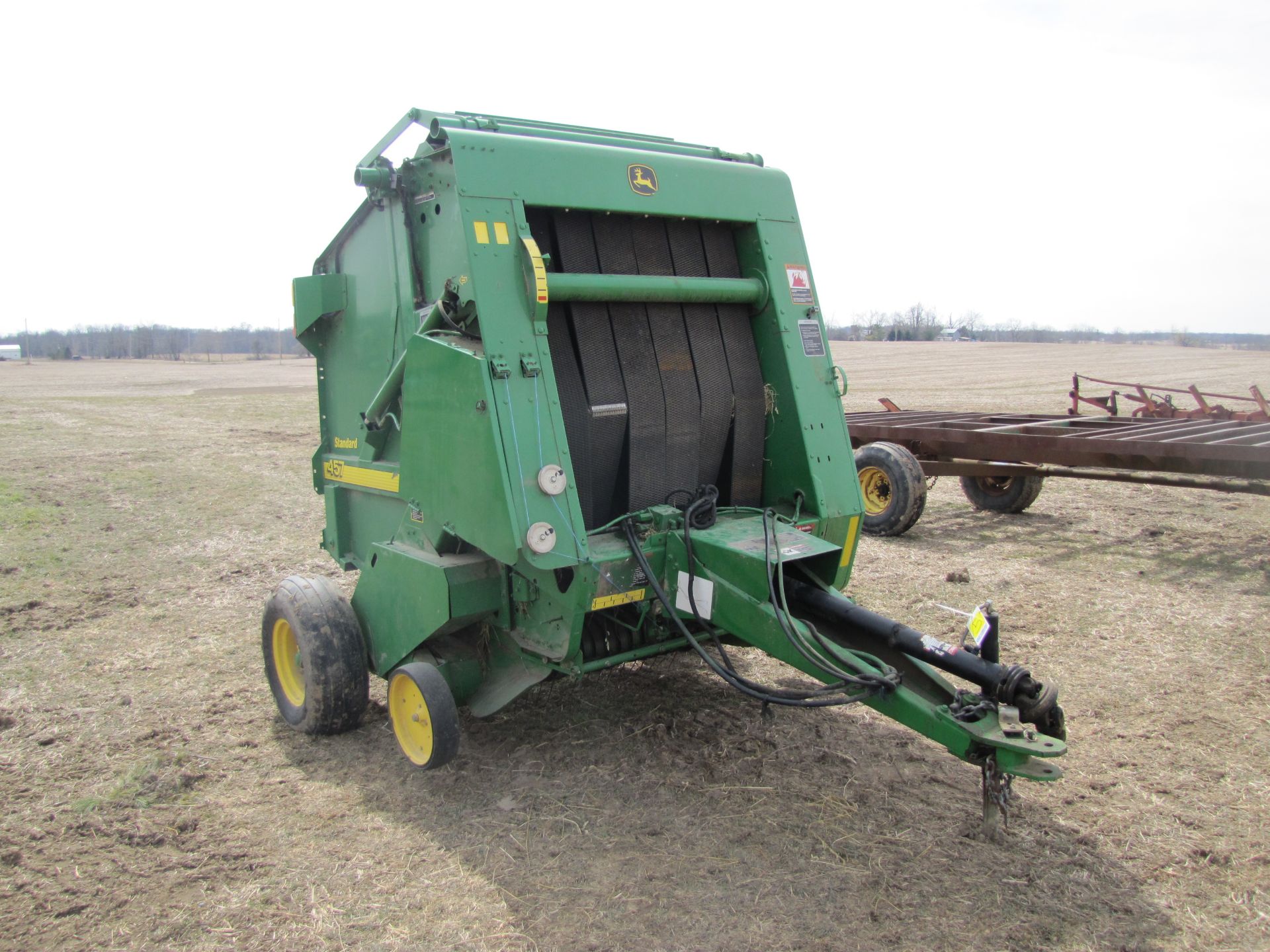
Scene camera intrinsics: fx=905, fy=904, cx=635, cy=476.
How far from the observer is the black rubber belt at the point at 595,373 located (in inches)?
157

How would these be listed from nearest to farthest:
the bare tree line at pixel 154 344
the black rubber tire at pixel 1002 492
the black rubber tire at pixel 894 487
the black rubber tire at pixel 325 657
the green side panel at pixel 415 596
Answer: the green side panel at pixel 415 596 → the black rubber tire at pixel 325 657 → the black rubber tire at pixel 894 487 → the black rubber tire at pixel 1002 492 → the bare tree line at pixel 154 344

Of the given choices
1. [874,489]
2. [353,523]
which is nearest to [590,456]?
[353,523]

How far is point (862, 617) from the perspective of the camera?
138 inches

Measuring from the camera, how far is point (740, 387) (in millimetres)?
4355

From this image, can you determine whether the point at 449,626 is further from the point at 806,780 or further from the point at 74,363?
the point at 74,363

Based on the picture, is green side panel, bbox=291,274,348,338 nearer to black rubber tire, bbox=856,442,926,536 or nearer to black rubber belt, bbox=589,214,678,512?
black rubber belt, bbox=589,214,678,512

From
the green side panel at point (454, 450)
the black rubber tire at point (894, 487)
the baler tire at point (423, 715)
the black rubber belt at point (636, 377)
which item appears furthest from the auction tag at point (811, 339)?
the black rubber tire at point (894, 487)

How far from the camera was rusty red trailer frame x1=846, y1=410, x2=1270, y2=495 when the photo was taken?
6.87 meters

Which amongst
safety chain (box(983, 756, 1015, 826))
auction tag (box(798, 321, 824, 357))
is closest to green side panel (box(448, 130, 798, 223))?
auction tag (box(798, 321, 824, 357))

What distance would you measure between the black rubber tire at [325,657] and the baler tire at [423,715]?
0.39m

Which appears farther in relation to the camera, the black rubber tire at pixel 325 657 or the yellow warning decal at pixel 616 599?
the black rubber tire at pixel 325 657

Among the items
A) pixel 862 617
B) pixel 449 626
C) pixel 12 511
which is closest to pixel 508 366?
pixel 449 626

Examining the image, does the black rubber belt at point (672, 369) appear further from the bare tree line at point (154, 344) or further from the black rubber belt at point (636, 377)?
the bare tree line at point (154, 344)

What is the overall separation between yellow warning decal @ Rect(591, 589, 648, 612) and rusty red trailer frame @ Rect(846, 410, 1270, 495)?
16.3 ft
